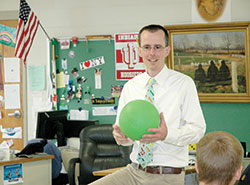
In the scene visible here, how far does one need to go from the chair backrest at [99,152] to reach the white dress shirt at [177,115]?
1439 mm

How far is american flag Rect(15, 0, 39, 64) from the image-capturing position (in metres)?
4.04

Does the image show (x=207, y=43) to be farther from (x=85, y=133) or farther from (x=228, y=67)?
(x=85, y=133)

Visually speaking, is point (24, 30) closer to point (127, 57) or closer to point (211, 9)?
point (127, 57)

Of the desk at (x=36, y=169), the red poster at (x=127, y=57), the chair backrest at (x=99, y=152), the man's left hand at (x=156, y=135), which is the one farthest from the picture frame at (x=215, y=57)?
the man's left hand at (x=156, y=135)

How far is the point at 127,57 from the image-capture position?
14.6ft

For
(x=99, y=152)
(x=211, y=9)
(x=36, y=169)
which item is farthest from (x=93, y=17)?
(x=36, y=169)

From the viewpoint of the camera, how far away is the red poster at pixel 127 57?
4417mm

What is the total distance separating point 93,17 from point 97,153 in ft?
5.86

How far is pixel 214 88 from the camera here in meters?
4.15

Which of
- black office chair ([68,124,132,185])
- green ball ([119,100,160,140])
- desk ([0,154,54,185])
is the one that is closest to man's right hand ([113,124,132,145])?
green ball ([119,100,160,140])

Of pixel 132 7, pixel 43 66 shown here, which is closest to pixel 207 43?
pixel 132 7

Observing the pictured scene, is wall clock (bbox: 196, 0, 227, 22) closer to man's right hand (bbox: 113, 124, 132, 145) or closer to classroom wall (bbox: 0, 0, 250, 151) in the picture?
classroom wall (bbox: 0, 0, 250, 151)

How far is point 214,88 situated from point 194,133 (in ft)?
7.64

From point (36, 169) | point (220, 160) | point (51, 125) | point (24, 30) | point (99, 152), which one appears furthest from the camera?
point (24, 30)
